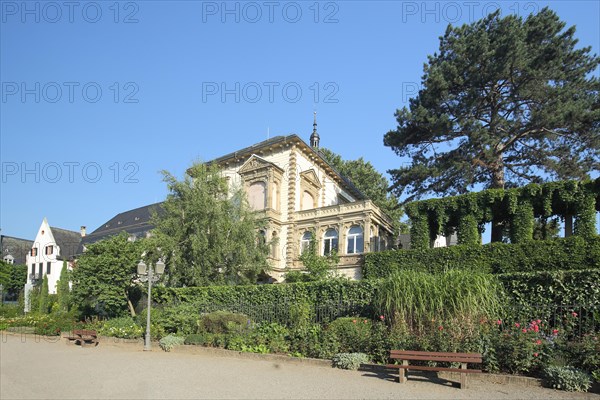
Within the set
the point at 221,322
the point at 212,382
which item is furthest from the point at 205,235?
the point at 212,382

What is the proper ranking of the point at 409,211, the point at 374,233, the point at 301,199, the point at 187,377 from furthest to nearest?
1. the point at 301,199
2. the point at 374,233
3. the point at 409,211
4. the point at 187,377

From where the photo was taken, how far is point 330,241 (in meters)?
33.9

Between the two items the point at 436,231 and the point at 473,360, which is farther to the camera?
the point at 436,231

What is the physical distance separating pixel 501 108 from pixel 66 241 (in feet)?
177

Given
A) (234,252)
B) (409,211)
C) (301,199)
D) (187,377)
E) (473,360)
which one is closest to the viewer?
(473,360)

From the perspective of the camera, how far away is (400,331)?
12148 millimetres

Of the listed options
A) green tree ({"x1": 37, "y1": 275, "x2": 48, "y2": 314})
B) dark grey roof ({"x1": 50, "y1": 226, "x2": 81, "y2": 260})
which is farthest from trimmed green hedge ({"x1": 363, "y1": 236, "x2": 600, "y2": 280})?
dark grey roof ({"x1": 50, "y1": 226, "x2": 81, "y2": 260})

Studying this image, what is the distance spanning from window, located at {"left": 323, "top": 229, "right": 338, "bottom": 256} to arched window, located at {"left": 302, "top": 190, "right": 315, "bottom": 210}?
3.84 m

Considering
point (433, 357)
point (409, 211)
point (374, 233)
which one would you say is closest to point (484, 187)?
point (409, 211)

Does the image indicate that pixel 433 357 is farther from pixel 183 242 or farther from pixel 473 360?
pixel 183 242

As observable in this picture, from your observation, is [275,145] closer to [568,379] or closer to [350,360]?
[350,360]

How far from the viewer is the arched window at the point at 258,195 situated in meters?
35.7

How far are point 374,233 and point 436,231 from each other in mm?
5768

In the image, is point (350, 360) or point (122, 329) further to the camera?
point (122, 329)
